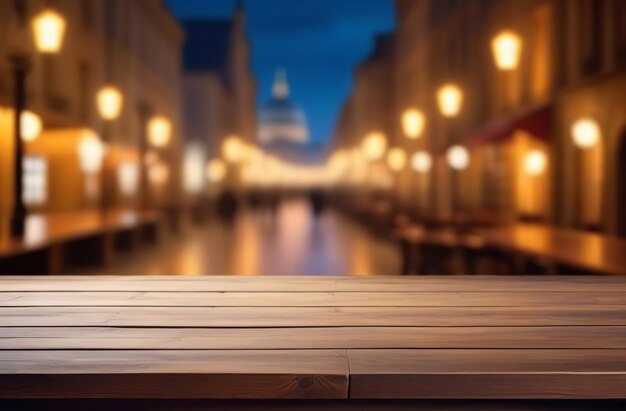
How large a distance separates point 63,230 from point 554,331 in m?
9.32

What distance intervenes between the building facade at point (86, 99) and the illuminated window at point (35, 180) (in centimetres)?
3

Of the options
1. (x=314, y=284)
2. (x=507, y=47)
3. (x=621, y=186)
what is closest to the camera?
(x=314, y=284)

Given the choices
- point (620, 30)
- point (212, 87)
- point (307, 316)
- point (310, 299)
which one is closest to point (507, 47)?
point (620, 30)

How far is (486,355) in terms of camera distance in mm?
2891

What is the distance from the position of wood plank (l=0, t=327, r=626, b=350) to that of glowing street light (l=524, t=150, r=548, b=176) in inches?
548

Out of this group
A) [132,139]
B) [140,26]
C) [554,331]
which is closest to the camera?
[554,331]

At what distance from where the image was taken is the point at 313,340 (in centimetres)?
312

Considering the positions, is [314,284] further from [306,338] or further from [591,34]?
[591,34]

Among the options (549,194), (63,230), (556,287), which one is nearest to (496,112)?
(549,194)

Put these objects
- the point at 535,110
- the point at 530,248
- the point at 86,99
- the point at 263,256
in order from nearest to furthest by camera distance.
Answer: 1. the point at 530,248
2. the point at 263,256
3. the point at 535,110
4. the point at 86,99

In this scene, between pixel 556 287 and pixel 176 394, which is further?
pixel 556 287

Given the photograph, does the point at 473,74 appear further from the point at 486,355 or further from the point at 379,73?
the point at 379,73

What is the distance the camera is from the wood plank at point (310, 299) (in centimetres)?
388

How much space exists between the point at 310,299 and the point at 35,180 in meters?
18.6
